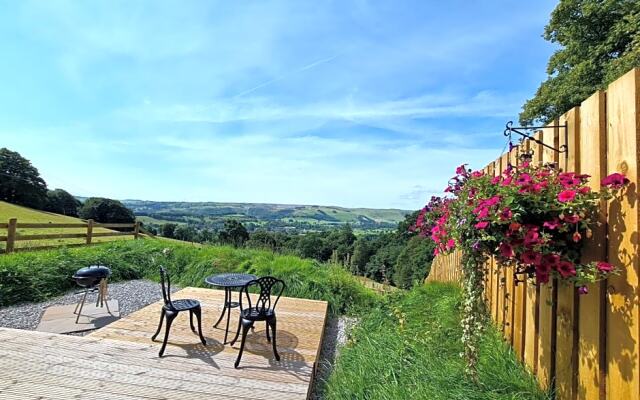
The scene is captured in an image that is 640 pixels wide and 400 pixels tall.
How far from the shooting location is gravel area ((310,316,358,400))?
10.2ft

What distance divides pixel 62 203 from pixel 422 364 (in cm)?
4059

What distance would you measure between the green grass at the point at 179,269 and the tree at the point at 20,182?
29236 millimetres

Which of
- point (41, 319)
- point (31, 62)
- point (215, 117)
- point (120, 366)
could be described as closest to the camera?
point (120, 366)

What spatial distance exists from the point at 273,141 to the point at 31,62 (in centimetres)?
742

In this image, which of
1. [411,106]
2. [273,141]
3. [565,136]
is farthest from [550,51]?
[565,136]

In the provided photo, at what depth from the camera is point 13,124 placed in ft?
36.6

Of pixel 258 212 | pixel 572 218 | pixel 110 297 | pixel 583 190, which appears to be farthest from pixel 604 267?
pixel 258 212

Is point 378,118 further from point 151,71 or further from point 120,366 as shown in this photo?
point 120,366

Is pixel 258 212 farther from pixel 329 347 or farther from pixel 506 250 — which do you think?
pixel 506 250

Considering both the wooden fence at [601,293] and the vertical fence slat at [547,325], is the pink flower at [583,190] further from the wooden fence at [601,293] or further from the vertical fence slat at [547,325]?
the vertical fence slat at [547,325]

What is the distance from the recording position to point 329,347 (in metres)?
4.17

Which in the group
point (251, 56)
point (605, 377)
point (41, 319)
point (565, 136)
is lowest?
point (41, 319)

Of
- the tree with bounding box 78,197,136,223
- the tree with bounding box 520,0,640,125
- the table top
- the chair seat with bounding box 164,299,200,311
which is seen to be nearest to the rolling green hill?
the tree with bounding box 78,197,136,223

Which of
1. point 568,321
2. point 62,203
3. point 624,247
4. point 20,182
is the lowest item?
point 568,321
